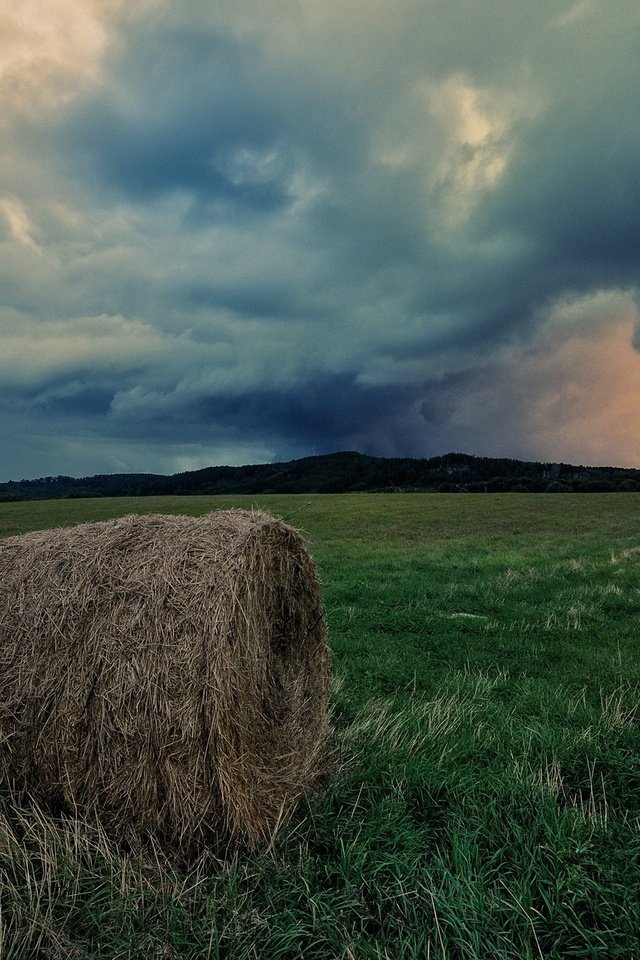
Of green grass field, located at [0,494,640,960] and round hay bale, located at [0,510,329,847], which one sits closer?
green grass field, located at [0,494,640,960]

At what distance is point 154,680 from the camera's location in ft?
15.2

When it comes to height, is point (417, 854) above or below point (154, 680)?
below

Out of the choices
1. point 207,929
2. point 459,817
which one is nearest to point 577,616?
point 459,817

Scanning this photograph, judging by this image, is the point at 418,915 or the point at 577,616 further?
the point at 577,616

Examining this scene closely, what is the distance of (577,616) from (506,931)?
902 cm

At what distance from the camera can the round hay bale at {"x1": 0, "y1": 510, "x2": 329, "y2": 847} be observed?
456cm

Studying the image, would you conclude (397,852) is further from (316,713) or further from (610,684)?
(610,684)

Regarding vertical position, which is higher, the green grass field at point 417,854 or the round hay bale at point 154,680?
the round hay bale at point 154,680

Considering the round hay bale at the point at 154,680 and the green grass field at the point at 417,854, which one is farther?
the round hay bale at the point at 154,680

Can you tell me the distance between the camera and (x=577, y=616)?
38.4 ft

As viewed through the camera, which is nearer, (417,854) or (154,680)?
(417,854)

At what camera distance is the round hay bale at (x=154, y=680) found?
4.56 meters

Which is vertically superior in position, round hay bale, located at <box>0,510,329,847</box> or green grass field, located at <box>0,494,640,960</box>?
round hay bale, located at <box>0,510,329,847</box>

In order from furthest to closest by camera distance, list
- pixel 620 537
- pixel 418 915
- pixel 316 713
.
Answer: pixel 620 537, pixel 316 713, pixel 418 915
